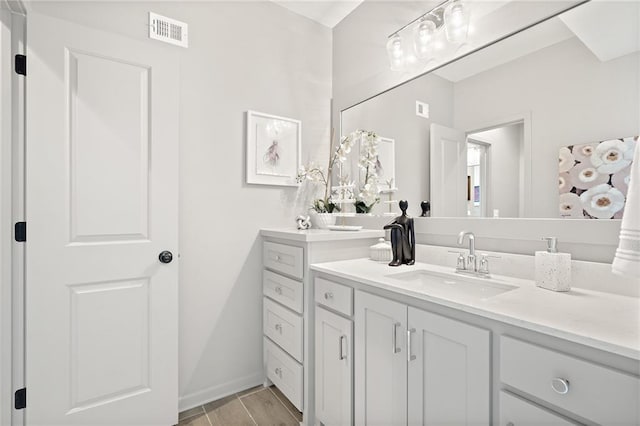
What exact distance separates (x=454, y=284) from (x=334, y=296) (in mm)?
560

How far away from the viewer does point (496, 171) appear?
1.48 metres

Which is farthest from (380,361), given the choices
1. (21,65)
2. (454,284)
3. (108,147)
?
(21,65)

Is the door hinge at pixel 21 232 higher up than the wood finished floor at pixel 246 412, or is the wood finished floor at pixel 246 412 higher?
the door hinge at pixel 21 232

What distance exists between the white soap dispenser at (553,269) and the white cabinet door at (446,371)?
0.45m

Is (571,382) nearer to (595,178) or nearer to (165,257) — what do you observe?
(595,178)

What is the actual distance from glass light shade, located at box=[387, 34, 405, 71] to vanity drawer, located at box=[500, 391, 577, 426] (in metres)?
1.78

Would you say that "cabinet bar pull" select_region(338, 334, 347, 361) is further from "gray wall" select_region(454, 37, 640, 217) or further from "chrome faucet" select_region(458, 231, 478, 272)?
"gray wall" select_region(454, 37, 640, 217)

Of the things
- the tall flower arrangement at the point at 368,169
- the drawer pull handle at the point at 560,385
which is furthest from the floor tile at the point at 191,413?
the drawer pull handle at the point at 560,385

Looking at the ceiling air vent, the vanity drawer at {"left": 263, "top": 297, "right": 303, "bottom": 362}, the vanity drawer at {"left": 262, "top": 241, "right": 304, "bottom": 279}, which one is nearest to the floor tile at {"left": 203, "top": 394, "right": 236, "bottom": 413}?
the vanity drawer at {"left": 263, "top": 297, "right": 303, "bottom": 362}

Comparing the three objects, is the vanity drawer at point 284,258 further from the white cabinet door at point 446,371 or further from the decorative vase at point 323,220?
the white cabinet door at point 446,371

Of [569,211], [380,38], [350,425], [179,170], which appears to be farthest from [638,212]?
[179,170]

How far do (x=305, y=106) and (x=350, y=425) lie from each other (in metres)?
2.07

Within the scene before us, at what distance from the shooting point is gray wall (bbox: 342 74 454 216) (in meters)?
1.72

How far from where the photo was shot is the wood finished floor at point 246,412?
68.5 inches
